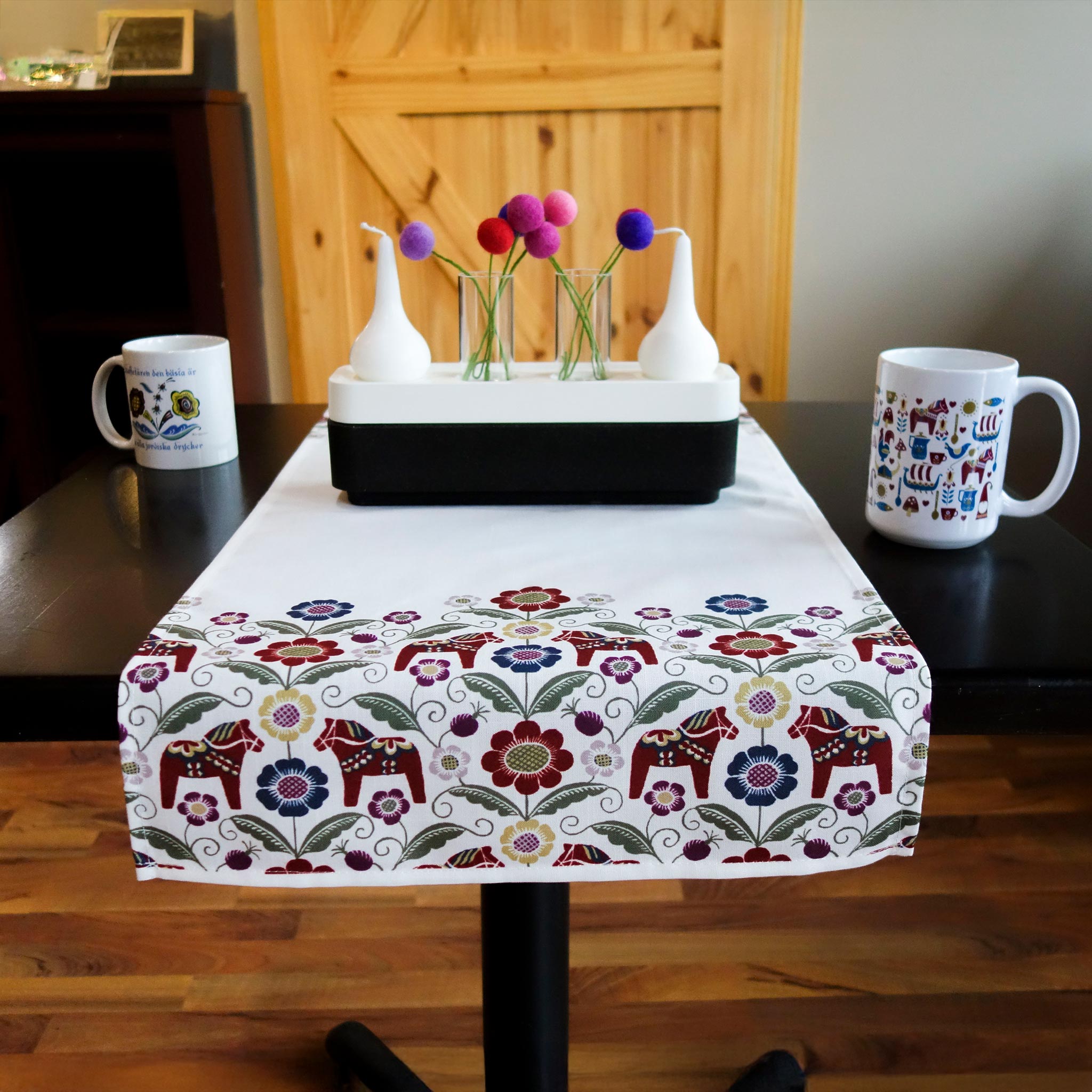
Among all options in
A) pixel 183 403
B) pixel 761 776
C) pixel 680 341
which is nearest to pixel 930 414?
pixel 680 341

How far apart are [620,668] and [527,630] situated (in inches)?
2.9

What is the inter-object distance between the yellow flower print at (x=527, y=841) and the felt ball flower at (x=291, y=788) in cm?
11

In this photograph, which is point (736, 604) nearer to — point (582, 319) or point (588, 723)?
point (588, 723)

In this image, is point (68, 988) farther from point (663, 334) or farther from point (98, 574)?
point (663, 334)

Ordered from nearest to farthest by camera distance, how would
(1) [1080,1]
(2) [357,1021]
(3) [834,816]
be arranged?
(3) [834,816], (2) [357,1021], (1) [1080,1]

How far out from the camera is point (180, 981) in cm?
139

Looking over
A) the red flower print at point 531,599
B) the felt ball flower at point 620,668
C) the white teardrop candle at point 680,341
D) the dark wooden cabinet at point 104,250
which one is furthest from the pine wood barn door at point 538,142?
the felt ball flower at point 620,668

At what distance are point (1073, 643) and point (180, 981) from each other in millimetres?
1186

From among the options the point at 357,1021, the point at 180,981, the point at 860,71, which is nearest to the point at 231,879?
the point at 357,1021

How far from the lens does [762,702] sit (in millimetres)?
625

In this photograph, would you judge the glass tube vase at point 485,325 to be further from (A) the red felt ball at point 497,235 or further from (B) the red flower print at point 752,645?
(B) the red flower print at point 752,645

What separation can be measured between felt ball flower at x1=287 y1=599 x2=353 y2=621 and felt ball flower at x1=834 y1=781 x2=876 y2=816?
327 mm

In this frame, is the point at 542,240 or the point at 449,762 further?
the point at 542,240

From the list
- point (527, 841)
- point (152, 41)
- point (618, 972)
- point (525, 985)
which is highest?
point (152, 41)
